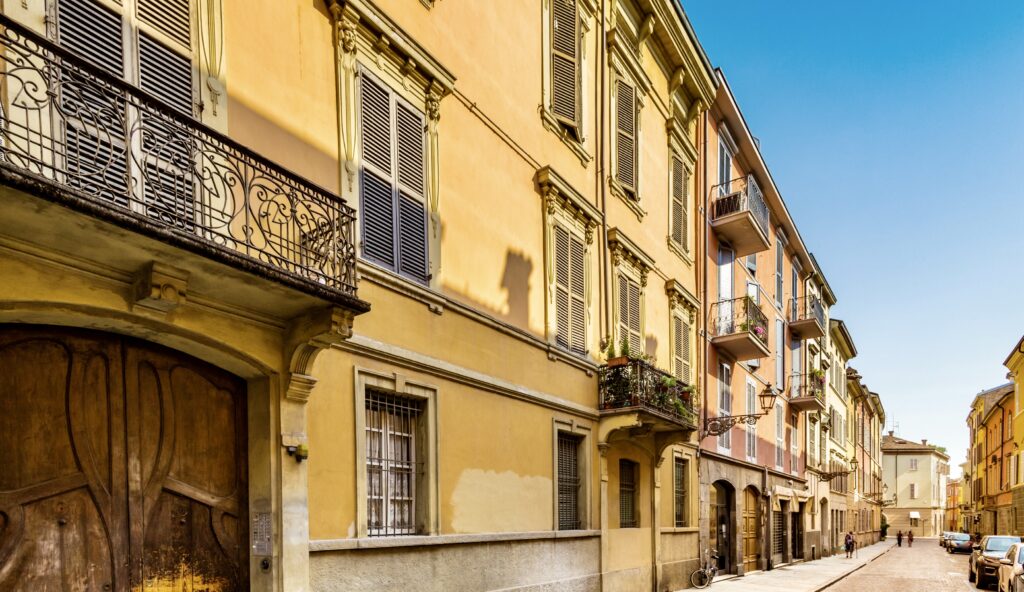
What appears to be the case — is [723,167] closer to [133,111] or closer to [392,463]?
[392,463]

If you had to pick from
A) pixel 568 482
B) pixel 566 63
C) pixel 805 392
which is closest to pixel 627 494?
pixel 568 482

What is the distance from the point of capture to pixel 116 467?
20.6 ft

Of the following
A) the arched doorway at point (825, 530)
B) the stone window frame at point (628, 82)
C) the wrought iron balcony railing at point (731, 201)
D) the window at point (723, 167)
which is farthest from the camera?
the arched doorway at point (825, 530)

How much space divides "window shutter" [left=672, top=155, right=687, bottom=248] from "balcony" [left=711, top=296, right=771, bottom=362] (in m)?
2.52

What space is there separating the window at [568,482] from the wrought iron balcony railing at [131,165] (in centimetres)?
709

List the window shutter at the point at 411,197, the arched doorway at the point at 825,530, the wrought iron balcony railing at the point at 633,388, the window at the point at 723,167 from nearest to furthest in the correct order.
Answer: the window shutter at the point at 411,197
the wrought iron balcony railing at the point at 633,388
the window at the point at 723,167
the arched doorway at the point at 825,530

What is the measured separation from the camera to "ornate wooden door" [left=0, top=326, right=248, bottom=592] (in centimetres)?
577

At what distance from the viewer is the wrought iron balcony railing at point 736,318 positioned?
22062mm

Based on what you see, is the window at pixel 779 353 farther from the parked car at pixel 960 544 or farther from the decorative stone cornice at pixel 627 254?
the parked car at pixel 960 544

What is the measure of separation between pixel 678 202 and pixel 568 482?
362 inches

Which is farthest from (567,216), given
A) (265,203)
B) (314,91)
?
(265,203)

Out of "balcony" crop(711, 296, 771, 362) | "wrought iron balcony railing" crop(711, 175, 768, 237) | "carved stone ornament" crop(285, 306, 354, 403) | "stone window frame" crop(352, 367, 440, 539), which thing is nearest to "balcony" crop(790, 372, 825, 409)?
"balcony" crop(711, 296, 771, 362)

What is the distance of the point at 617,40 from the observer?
16.2 meters

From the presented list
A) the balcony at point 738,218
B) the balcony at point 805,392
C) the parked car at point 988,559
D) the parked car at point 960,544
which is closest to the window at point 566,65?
the balcony at point 738,218
